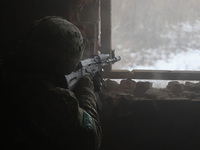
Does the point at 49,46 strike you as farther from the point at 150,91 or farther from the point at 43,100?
the point at 150,91

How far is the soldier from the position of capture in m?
1.08

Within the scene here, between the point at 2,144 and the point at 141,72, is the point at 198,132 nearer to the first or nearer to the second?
the point at 141,72

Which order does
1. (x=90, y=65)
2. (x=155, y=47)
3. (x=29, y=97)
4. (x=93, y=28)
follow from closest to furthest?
(x=29, y=97), (x=90, y=65), (x=93, y=28), (x=155, y=47)

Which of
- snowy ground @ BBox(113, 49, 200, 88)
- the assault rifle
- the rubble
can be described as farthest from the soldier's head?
snowy ground @ BBox(113, 49, 200, 88)

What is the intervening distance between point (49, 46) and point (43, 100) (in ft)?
0.92

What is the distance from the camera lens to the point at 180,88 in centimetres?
261

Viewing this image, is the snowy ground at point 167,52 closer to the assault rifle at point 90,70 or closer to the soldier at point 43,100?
the assault rifle at point 90,70

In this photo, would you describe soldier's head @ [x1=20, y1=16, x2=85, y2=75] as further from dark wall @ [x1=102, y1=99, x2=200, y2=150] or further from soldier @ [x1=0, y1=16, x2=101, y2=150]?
dark wall @ [x1=102, y1=99, x2=200, y2=150]

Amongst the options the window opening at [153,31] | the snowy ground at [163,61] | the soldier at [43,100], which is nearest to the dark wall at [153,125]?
the soldier at [43,100]

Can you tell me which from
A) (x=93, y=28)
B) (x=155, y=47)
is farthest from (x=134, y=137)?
(x=155, y=47)

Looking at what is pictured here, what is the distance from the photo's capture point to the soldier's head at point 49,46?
1.16 metres

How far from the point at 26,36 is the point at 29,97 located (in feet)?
1.07

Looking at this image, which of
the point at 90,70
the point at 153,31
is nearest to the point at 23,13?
the point at 90,70

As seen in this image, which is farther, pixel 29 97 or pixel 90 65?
pixel 90 65
